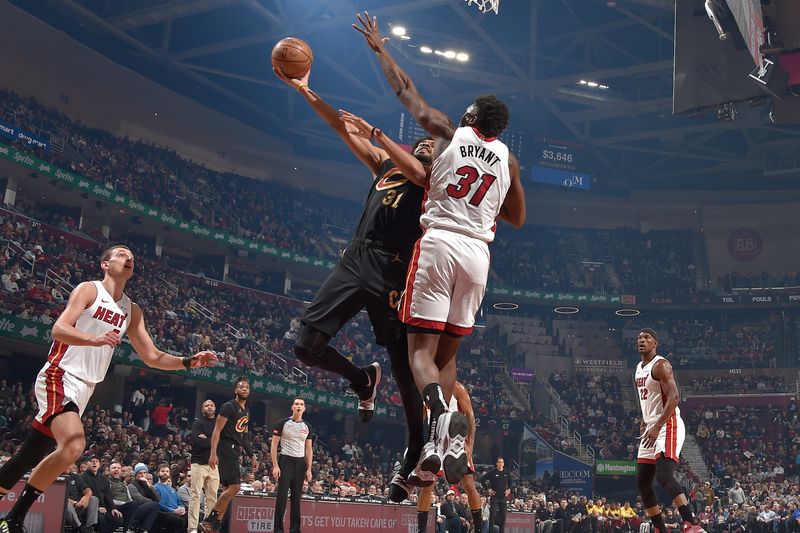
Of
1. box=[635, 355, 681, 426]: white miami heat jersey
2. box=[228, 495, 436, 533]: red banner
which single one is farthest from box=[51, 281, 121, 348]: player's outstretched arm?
box=[228, 495, 436, 533]: red banner

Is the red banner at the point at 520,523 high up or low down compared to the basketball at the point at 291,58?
down

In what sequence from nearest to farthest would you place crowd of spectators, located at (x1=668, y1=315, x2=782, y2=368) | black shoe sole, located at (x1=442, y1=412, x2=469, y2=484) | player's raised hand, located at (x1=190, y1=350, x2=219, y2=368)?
black shoe sole, located at (x1=442, y1=412, x2=469, y2=484) < player's raised hand, located at (x1=190, y1=350, x2=219, y2=368) < crowd of spectators, located at (x1=668, y1=315, x2=782, y2=368)

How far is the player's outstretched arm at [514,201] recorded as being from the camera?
5785 mm

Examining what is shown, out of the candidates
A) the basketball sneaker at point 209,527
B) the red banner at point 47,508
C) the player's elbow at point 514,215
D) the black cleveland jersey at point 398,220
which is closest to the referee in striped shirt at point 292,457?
the basketball sneaker at point 209,527

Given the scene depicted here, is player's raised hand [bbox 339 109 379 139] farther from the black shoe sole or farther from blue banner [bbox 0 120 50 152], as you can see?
blue banner [bbox 0 120 50 152]

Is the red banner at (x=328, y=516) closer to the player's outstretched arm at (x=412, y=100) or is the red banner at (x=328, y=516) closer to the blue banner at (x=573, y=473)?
the player's outstretched arm at (x=412, y=100)

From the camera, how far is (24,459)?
5.98 m

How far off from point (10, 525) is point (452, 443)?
3305 millimetres

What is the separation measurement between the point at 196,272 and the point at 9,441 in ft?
58.0

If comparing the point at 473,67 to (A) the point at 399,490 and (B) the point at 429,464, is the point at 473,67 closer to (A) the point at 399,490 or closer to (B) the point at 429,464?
(A) the point at 399,490

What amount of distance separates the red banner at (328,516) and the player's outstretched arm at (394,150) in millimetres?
8949

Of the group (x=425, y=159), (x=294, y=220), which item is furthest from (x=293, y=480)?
(x=294, y=220)

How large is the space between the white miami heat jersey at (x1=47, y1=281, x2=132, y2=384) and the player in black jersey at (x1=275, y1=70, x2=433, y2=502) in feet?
5.31

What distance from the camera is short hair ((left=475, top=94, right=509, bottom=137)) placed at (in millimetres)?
5609
